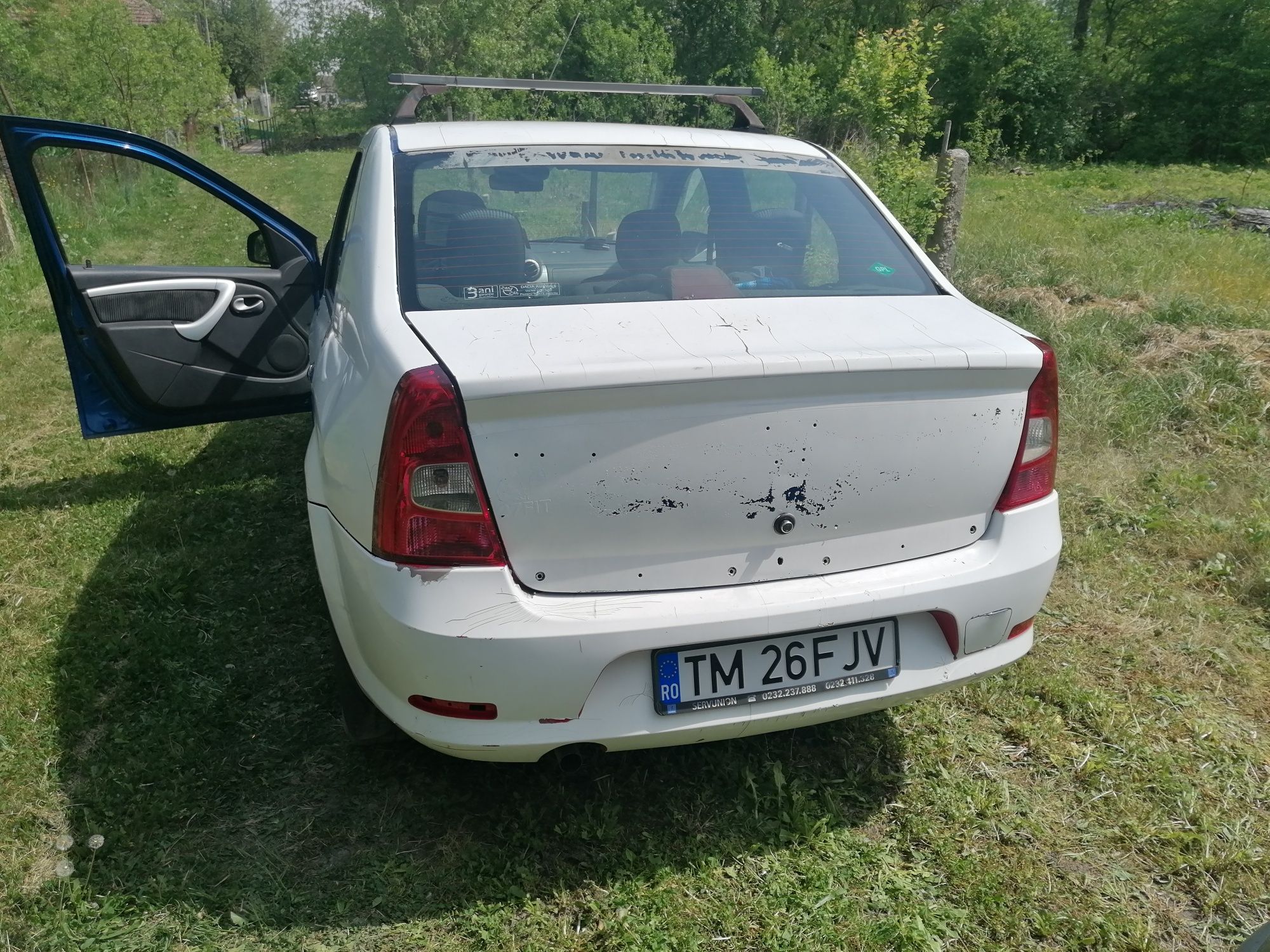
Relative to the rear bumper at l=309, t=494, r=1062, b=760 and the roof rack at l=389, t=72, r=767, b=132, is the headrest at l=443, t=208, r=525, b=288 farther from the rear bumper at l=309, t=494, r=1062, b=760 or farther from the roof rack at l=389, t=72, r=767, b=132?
the roof rack at l=389, t=72, r=767, b=132

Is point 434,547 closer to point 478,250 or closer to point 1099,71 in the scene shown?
point 478,250

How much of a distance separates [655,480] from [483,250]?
93cm

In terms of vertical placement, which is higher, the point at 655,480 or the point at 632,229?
the point at 632,229

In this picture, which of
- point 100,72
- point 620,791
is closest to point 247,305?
point 620,791

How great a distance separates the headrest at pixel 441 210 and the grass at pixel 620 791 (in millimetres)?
1462

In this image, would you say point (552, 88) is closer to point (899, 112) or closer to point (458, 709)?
point (458, 709)

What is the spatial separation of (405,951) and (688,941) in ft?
2.09

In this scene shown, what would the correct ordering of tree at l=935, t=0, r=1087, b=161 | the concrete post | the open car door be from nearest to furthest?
the open car door < the concrete post < tree at l=935, t=0, r=1087, b=161

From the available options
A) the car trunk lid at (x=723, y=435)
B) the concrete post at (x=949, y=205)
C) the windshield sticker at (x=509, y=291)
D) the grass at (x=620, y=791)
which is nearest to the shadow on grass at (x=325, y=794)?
the grass at (x=620, y=791)

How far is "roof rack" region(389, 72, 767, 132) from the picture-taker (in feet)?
11.9

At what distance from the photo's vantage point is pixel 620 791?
260cm

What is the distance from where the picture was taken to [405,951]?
2.11 metres

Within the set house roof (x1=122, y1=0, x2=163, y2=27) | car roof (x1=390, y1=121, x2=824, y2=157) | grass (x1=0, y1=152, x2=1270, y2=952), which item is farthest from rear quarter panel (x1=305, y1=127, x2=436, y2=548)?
house roof (x1=122, y1=0, x2=163, y2=27)

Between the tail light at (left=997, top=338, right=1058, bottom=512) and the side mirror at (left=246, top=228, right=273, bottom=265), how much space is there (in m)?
3.32
